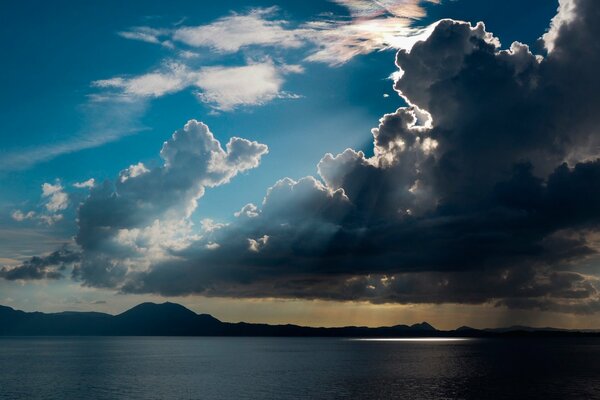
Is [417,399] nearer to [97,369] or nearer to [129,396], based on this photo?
[129,396]

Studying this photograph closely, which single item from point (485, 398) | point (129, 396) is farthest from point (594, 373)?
point (129, 396)

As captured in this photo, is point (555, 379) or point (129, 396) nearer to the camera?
point (129, 396)

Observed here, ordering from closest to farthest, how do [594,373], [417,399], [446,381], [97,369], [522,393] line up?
[417,399], [522,393], [446,381], [594,373], [97,369]

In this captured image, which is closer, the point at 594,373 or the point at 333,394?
the point at 333,394

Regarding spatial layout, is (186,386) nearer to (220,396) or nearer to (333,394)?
(220,396)

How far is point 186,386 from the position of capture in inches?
5561

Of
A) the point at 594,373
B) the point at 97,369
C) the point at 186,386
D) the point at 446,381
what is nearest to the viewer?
the point at 186,386

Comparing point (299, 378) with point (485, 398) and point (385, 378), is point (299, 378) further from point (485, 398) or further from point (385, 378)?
point (485, 398)

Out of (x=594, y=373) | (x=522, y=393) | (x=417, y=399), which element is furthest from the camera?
(x=594, y=373)

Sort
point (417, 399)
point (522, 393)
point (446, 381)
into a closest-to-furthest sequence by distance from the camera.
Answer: point (417, 399) < point (522, 393) < point (446, 381)

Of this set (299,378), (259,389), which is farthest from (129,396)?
(299,378)

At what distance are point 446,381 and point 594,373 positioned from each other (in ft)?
197

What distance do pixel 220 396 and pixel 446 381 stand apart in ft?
221

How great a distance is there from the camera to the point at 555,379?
160 metres
